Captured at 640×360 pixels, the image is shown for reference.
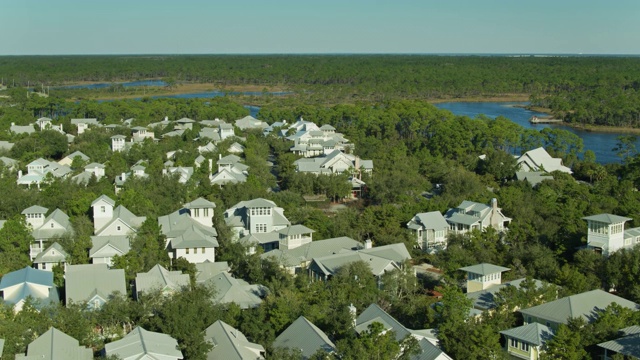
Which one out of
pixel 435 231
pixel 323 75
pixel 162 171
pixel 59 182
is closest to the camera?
pixel 435 231

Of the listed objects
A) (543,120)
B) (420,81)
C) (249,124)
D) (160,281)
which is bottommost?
(160,281)

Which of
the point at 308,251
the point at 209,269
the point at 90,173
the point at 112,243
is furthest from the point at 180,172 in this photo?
the point at 209,269

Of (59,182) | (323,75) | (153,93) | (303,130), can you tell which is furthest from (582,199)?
(323,75)

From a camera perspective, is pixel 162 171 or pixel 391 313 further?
pixel 162 171

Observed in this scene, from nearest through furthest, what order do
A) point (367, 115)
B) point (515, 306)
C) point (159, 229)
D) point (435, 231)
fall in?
point (515, 306)
point (159, 229)
point (435, 231)
point (367, 115)

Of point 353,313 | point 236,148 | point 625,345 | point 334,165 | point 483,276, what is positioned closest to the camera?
point 625,345

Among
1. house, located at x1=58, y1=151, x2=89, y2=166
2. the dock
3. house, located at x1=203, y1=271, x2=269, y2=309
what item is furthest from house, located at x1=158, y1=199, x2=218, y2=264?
the dock

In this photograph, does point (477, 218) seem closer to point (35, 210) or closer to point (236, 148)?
point (35, 210)

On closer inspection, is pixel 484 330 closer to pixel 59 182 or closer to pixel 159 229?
Answer: pixel 159 229
